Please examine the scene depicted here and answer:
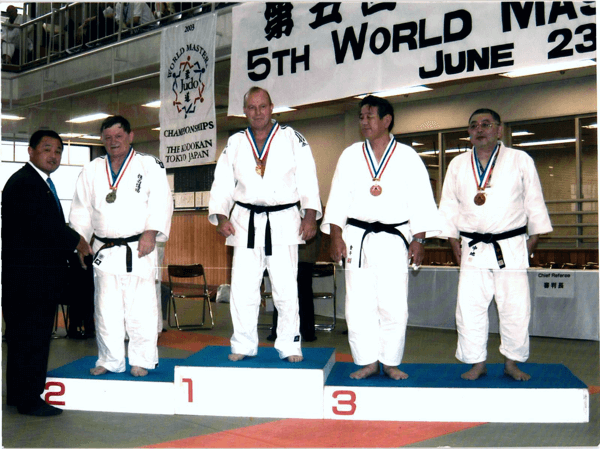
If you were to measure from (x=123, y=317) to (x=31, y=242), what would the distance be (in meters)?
0.64

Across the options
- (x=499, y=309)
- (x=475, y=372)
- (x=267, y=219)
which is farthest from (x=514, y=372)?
(x=267, y=219)

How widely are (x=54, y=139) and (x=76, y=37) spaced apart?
1290mm

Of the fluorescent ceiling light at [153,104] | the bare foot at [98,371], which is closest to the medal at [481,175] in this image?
the bare foot at [98,371]

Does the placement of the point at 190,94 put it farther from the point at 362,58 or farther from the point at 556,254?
the point at 556,254

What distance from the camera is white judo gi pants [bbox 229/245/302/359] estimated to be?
3346 millimetres

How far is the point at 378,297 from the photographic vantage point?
10.5ft

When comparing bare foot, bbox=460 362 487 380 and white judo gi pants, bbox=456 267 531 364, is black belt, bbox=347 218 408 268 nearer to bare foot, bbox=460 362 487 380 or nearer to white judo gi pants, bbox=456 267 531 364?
white judo gi pants, bbox=456 267 531 364

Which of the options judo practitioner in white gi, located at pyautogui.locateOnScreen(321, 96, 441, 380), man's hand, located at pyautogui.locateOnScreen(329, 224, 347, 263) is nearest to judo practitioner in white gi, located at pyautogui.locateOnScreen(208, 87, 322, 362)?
man's hand, located at pyautogui.locateOnScreen(329, 224, 347, 263)

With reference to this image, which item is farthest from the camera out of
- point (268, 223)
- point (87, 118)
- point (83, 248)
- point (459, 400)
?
point (87, 118)

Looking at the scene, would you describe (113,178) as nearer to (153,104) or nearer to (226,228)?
(226,228)

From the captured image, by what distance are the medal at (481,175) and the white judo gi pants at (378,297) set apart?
49cm

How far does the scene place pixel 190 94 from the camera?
467 cm

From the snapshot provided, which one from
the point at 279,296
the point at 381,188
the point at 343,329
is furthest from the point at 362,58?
the point at 343,329

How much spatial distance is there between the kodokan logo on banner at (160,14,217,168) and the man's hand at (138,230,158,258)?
43.6 inches
